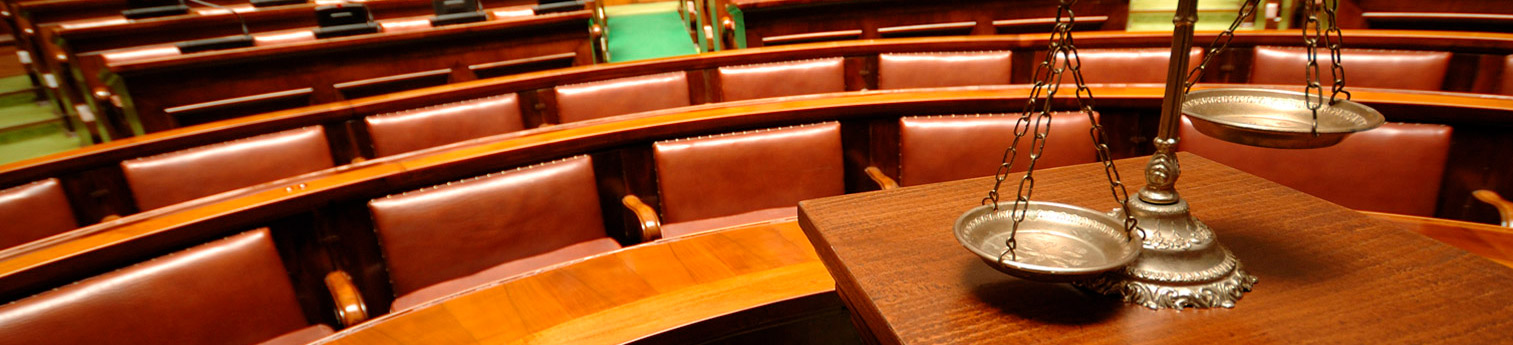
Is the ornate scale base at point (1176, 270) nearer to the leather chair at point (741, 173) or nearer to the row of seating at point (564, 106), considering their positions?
the leather chair at point (741, 173)

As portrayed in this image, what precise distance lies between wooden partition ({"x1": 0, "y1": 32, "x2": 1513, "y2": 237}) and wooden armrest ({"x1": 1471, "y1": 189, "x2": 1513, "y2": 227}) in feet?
0.23

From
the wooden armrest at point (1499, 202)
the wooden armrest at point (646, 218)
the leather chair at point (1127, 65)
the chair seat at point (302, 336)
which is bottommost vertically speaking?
the wooden armrest at point (1499, 202)

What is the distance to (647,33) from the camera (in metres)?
5.37

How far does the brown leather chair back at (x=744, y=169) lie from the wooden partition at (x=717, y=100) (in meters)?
0.58

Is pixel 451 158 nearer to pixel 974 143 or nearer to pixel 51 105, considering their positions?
pixel 974 143

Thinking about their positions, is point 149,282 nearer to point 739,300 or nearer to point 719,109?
point 739,300

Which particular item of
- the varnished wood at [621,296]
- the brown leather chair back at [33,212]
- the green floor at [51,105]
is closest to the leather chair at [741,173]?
the varnished wood at [621,296]

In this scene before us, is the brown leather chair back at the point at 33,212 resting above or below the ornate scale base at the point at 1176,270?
below

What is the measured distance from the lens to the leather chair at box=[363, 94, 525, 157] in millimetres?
1996

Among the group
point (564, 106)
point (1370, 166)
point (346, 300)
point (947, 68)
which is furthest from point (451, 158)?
point (1370, 166)

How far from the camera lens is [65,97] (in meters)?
3.43

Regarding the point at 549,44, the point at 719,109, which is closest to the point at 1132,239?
the point at 719,109

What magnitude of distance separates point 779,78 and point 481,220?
4.00ft

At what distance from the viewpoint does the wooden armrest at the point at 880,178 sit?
1.65 meters
